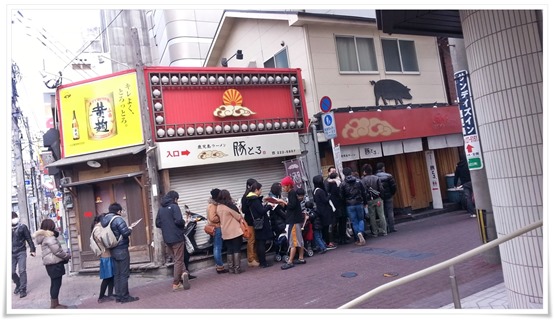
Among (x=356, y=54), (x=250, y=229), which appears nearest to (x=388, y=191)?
(x=250, y=229)

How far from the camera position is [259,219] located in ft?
26.6

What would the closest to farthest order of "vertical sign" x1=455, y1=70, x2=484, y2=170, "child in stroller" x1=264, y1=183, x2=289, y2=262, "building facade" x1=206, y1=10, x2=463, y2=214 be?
"vertical sign" x1=455, y1=70, x2=484, y2=170 < "child in stroller" x1=264, y1=183, x2=289, y2=262 < "building facade" x1=206, y1=10, x2=463, y2=214

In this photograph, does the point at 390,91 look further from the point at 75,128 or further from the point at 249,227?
the point at 75,128

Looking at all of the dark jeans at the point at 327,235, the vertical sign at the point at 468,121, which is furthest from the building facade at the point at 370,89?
the vertical sign at the point at 468,121

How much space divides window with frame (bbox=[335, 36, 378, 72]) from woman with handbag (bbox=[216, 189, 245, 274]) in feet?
21.4

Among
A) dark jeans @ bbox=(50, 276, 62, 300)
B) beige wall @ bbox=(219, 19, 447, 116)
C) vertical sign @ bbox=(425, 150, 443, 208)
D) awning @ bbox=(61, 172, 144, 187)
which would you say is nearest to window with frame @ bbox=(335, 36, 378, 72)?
beige wall @ bbox=(219, 19, 447, 116)

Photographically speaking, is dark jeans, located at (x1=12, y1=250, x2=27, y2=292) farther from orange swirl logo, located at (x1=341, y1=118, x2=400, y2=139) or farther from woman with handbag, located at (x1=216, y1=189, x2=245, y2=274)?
orange swirl logo, located at (x1=341, y1=118, x2=400, y2=139)

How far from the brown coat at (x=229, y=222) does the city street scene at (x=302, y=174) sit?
3 centimetres

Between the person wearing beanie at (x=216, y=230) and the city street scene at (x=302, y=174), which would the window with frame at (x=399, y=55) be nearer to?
the city street scene at (x=302, y=174)

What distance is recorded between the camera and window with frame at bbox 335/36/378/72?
12.7 m
